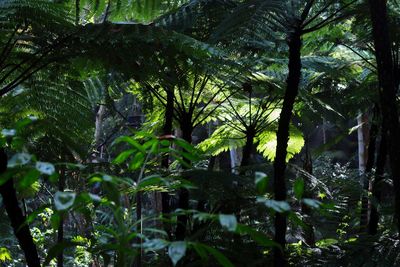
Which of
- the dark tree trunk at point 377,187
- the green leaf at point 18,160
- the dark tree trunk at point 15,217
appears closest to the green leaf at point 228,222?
the green leaf at point 18,160

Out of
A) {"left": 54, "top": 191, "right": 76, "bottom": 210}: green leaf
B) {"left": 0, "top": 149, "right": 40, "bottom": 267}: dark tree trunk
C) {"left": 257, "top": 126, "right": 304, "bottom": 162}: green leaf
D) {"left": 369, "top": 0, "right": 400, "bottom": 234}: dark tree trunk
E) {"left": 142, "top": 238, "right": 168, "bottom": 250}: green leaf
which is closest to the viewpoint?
{"left": 54, "top": 191, "right": 76, "bottom": 210}: green leaf

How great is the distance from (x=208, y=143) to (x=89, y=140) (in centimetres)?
125

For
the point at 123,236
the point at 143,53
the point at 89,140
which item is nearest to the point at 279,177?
the point at 143,53

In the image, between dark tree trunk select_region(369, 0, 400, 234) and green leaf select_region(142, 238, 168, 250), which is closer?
green leaf select_region(142, 238, 168, 250)

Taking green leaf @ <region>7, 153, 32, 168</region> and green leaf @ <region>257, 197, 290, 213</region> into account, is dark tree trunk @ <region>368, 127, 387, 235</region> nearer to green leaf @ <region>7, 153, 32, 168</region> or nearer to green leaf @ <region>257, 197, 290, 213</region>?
green leaf @ <region>257, 197, 290, 213</region>

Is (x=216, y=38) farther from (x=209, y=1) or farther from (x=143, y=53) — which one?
(x=209, y=1)

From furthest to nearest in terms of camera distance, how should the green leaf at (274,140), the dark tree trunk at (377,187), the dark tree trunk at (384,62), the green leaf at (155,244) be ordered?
the green leaf at (274,140)
the dark tree trunk at (377,187)
the dark tree trunk at (384,62)
the green leaf at (155,244)

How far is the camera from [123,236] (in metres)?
1.03

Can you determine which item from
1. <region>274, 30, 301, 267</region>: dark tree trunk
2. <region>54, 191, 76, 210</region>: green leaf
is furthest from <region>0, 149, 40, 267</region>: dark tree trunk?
<region>54, 191, 76, 210</region>: green leaf

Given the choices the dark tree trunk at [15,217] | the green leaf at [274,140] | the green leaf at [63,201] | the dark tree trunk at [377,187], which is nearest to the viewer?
the green leaf at [63,201]

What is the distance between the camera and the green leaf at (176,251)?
0.87m

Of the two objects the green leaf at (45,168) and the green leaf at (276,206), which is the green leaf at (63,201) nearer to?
the green leaf at (45,168)

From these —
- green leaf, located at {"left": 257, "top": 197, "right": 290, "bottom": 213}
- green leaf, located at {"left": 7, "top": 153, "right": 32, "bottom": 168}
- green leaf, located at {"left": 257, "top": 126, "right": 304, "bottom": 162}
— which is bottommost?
green leaf, located at {"left": 257, "top": 197, "right": 290, "bottom": 213}

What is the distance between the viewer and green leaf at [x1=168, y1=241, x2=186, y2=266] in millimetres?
871
